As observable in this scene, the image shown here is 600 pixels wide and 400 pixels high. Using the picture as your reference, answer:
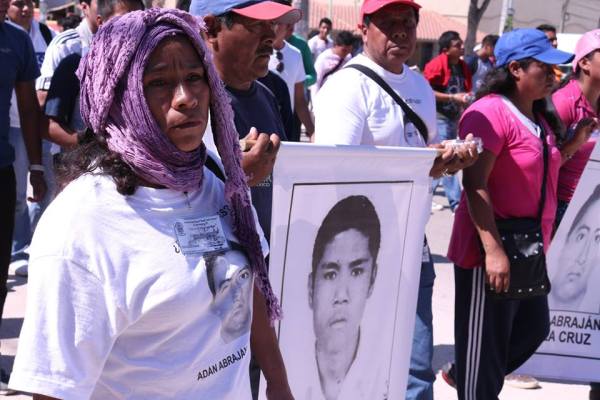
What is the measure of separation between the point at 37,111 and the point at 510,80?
86.8 inches

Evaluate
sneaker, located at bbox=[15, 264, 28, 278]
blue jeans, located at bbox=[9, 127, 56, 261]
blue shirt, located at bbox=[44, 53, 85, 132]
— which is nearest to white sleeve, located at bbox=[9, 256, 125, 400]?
blue shirt, located at bbox=[44, 53, 85, 132]

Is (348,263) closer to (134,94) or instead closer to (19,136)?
(134,94)

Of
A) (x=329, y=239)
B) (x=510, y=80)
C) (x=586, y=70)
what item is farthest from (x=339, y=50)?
(x=329, y=239)

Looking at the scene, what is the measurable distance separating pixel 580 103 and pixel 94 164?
349cm

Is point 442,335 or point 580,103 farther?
point 442,335

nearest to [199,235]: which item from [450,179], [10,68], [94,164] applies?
[94,164]

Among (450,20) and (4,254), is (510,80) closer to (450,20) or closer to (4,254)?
(4,254)

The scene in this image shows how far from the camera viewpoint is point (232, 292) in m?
2.10

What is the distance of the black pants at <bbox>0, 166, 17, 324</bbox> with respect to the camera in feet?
14.1

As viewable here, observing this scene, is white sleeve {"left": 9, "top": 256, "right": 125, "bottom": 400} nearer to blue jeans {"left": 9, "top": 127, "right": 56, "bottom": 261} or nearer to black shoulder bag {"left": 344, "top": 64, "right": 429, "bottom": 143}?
black shoulder bag {"left": 344, "top": 64, "right": 429, "bottom": 143}

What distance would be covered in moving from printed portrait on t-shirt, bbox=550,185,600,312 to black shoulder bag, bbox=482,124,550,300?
958 millimetres

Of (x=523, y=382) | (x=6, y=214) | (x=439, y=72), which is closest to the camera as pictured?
(x=6, y=214)

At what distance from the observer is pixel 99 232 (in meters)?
1.89

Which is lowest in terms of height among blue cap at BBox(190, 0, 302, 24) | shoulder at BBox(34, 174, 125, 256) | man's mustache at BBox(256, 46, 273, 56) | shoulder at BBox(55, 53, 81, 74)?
shoulder at BBox(55, 53, 81, 74)
